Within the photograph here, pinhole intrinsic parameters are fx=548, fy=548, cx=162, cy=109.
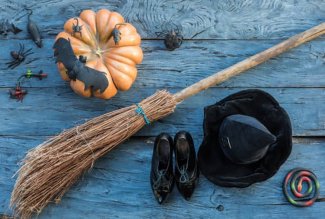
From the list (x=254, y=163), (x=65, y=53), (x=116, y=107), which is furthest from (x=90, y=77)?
(x=254, y=163)

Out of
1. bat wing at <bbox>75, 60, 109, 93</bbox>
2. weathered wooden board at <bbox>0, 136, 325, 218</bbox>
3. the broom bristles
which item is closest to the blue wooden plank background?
weathered wooden board at <bbox>0, 136, 325, 218</bbox>

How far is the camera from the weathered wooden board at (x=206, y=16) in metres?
2.78

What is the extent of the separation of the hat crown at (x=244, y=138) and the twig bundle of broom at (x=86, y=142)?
0.28 metres

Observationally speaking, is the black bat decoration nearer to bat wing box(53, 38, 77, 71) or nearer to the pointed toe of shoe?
bat wing box(53, 38, 77, 71)

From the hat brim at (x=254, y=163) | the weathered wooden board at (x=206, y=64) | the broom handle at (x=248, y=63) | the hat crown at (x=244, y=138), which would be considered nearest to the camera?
the hat crown at (x=244, y=138)

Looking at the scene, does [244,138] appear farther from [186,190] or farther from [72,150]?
[72,150]

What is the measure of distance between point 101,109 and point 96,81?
0.26 meters

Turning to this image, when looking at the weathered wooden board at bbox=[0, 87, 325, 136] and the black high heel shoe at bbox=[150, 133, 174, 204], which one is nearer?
the black high heel shoe at bbox=[150, 133, 174, 204]

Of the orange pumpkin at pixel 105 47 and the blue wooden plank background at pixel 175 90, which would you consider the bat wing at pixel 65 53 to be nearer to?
the orange pumpkin at pixel 105 47

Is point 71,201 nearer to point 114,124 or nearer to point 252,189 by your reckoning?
point 114,124

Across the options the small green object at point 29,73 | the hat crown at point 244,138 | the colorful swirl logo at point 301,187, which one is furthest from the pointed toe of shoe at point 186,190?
the small green object at point 29,73

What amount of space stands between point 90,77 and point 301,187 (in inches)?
45.4

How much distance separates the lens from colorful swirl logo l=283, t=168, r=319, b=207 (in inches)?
105

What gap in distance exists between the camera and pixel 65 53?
257cm
